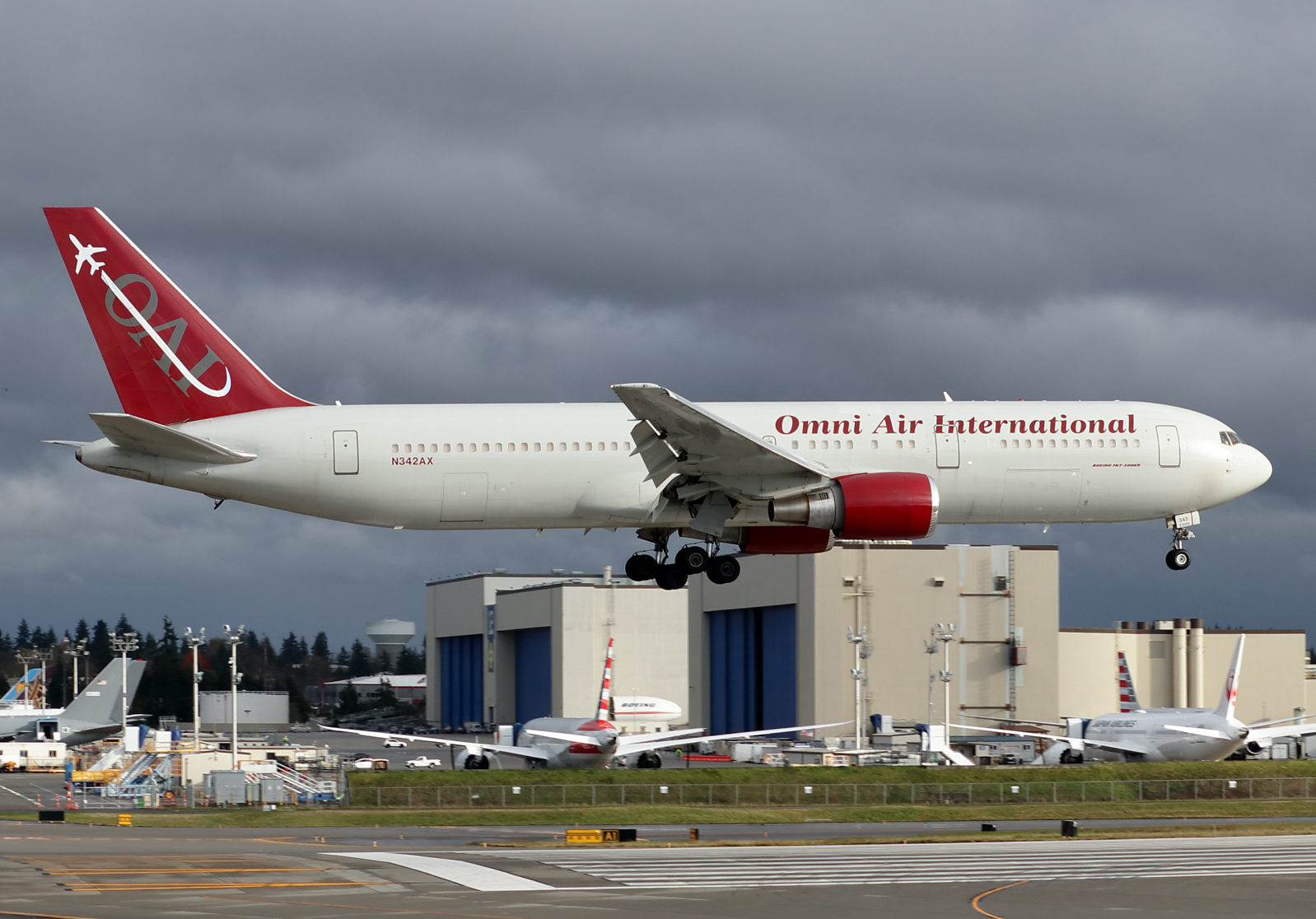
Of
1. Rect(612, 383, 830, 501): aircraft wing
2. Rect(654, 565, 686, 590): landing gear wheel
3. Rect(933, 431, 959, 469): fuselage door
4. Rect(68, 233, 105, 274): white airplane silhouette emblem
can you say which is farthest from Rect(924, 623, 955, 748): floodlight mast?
Rect(68, 233, 105, 274): white airplane silhouette emblem

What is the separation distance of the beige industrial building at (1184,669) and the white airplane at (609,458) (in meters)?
66.6

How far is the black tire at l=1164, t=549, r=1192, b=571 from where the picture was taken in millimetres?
45812

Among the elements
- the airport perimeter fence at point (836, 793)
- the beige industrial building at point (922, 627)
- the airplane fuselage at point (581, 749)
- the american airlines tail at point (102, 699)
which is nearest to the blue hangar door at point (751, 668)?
the beige industrial building at point (922, 627)

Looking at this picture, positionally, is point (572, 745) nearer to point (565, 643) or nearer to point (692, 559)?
point (692, 559)

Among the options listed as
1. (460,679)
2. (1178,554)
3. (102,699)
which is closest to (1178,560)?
(1178,554)

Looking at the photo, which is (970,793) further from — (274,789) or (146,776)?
(146,776)

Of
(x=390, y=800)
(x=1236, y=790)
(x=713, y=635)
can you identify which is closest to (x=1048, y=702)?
(x=713, y=635)

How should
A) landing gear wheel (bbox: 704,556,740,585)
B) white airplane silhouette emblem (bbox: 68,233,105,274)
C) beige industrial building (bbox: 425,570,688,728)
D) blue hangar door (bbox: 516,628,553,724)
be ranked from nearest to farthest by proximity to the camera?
1. landing gear wheel (bbox: 704,556,740,585)
2. white airplane silhouette emblem (bbox: 68,233,105,274)
3. beige industrial building (bbox: 425,570,688,728)
4. blue hangar door (bbox: 516,628,553,724)

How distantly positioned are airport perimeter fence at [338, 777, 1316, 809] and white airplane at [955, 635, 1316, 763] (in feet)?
23.3

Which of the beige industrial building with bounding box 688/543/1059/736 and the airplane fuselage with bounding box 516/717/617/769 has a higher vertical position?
the beige industrial building with bounding box 688/543/1059/736

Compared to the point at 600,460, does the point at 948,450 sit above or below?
above

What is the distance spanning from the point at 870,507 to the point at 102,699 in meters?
78.6

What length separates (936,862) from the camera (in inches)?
1697

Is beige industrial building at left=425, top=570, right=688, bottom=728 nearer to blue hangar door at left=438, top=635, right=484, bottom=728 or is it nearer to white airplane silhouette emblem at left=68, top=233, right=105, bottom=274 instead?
blue hangar door at left=438, top=635, right=484, bottom=728
